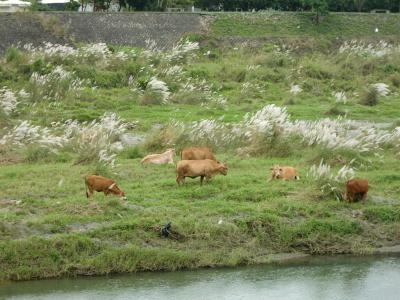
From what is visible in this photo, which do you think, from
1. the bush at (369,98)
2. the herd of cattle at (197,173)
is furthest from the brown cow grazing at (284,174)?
the bush at (369,98)

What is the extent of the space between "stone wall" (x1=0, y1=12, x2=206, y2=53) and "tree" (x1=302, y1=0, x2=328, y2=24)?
21.3 feet

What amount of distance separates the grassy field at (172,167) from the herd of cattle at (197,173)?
0.72ft

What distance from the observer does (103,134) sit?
19.7 meters

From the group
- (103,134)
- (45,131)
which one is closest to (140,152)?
(103,134)

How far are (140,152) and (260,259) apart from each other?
6335 millimetres

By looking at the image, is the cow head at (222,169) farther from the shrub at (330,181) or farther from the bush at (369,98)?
the bush at (369,98)

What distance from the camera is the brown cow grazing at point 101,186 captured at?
1538 centimetres

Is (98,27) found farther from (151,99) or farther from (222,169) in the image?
(222,169)

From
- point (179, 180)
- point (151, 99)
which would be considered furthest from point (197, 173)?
point (151, 99)

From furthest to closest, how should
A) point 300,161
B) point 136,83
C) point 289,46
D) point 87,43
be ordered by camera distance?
point 289,46 → point 87,43 → point 136,83 → point 300,161

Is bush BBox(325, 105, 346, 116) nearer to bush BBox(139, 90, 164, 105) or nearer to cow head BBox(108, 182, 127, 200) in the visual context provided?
bush BBox(139, 90, 164, 105)

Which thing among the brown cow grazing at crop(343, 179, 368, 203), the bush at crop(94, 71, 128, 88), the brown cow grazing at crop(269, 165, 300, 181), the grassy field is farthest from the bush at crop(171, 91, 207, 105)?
the brown cow grazing at crop(343, 179, 368, 203)

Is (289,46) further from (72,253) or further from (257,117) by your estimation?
(72,253)

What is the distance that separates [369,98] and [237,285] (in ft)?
59.7
